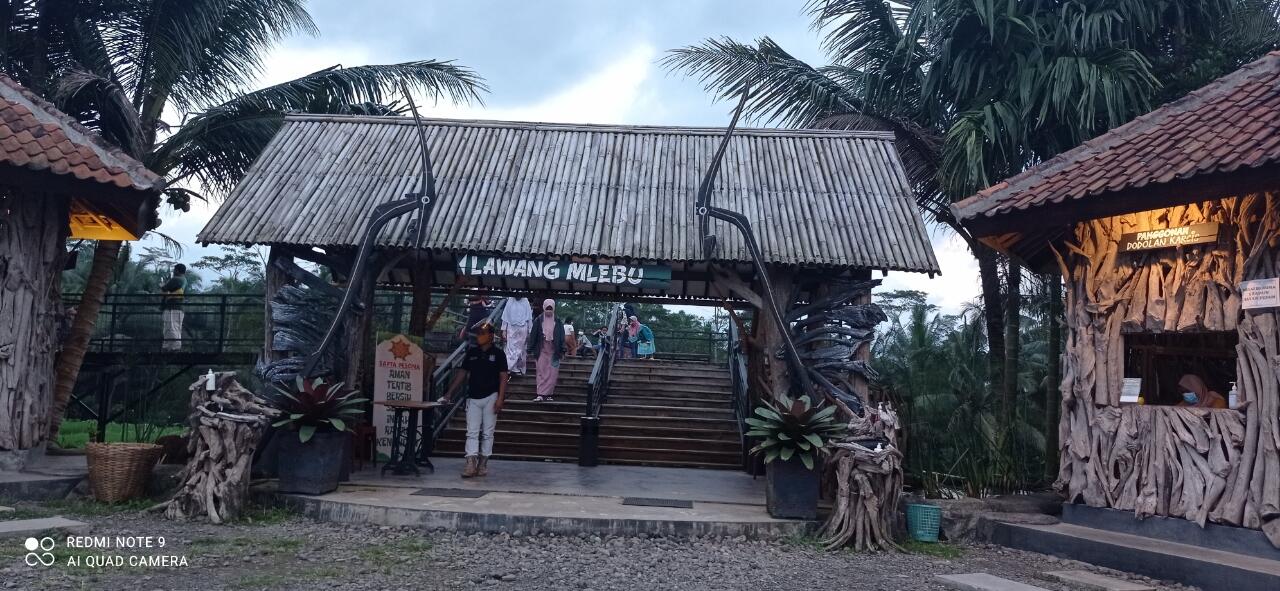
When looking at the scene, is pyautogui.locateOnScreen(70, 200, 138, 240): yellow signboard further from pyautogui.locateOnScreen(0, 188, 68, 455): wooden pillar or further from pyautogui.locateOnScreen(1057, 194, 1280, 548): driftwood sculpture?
pyautogui.locateOnScreen(1057, 194, 1280, 548): driftwood sculpture

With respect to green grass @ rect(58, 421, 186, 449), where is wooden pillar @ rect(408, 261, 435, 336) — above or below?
above

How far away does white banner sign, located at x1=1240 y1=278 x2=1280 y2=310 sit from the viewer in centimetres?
733

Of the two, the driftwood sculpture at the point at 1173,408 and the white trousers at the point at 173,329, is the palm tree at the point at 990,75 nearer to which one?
the driftwood sculpture at the point at 1173,408

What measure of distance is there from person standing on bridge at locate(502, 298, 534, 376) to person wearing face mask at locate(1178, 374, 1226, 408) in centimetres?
948

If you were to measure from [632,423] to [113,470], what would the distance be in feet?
23.8

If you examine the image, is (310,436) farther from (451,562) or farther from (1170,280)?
(1170,280)

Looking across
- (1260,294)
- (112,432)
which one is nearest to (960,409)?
(1260,294)

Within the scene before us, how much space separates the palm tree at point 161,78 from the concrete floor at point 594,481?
4.68m

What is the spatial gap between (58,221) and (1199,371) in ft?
39.7

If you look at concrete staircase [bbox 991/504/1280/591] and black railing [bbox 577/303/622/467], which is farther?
black railing [bbox 577/303/622/467]

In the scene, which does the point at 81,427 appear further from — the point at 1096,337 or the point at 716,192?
the point at 1096,337

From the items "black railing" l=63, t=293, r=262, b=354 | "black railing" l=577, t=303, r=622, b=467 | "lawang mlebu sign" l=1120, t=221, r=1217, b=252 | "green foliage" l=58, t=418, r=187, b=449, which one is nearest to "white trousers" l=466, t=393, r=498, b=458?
"black railing" l=577, t=303, r=622, b=467

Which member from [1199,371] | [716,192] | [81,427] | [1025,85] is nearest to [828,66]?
[1025,85]

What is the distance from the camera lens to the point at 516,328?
15.4 m
